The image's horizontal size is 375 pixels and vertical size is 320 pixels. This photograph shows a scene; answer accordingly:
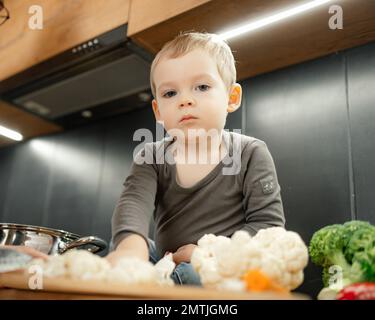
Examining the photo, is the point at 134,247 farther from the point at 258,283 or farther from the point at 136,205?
the point at 258,283

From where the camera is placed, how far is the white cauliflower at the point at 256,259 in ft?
1.48

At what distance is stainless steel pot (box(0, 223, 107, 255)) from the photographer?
88 centimetres

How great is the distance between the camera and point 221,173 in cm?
83

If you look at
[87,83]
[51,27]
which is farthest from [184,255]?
[51,27]

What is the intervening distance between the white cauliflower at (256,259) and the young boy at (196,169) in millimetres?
176

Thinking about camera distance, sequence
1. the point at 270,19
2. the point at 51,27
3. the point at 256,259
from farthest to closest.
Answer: the point at 51,27 < the point at 270,19 < the point at 256,259

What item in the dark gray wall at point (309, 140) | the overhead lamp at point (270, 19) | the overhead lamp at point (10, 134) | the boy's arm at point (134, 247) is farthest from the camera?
the overhead lamp at point (10, 134)

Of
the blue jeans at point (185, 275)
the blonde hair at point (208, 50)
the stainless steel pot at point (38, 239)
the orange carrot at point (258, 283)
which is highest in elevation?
the blonde hair at point (208, 50)

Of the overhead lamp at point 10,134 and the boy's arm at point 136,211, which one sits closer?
the boy's arm at point 136,211

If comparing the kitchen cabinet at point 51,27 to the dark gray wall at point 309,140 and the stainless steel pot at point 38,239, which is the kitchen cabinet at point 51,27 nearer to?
the dark gray wall at point 309,140

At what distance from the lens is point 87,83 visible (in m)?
1.50

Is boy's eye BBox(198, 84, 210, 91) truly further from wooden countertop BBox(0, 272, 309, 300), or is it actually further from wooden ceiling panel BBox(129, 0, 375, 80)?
wooden countertop BBox(0, 272, 309, 300)

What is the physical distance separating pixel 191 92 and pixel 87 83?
857 mm

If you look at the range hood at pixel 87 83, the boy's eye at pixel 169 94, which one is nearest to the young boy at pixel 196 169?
the boy's eye at pixel 169 94
